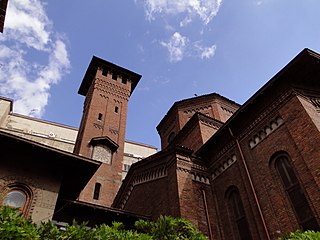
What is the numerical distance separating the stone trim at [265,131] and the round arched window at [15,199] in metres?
8.75

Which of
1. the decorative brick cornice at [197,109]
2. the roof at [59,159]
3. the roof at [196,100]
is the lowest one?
the roof at [59,159]

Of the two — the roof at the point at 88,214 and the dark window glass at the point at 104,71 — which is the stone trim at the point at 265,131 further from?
the dark window glass at the point at 104,71

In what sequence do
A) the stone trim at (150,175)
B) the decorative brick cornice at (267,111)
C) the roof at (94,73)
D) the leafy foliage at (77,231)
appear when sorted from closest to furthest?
the leafy foliage at (77,231)
the decorative brick cornice at (267,111)
the stone trim at (150,175)
the roof at (94,73)

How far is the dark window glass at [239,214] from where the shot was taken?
11.2 m

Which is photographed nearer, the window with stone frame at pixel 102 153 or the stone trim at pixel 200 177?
the stone trim at pixel 200 177

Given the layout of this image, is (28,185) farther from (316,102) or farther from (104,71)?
(104,71)

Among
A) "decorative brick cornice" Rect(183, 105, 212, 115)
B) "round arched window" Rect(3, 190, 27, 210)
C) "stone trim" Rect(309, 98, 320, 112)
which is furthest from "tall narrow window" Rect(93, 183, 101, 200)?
"stone trim" Rect(309, 98, 320, 112)

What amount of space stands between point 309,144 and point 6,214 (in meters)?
8.72

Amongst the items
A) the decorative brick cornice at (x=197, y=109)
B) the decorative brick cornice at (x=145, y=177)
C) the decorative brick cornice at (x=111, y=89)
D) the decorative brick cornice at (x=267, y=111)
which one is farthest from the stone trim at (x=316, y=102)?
the decorative brick cornice at (x=111, y=89)

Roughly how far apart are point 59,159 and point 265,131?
7925 millimetres

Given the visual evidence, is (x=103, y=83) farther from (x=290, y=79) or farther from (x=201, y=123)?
(x=290, y=79)

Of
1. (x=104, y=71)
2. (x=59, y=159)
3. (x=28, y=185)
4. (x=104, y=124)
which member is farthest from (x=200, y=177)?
(x=104, y=71)

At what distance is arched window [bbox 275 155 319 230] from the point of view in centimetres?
901

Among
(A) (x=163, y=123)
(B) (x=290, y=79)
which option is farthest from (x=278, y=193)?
(A) (x=163, y=123)
